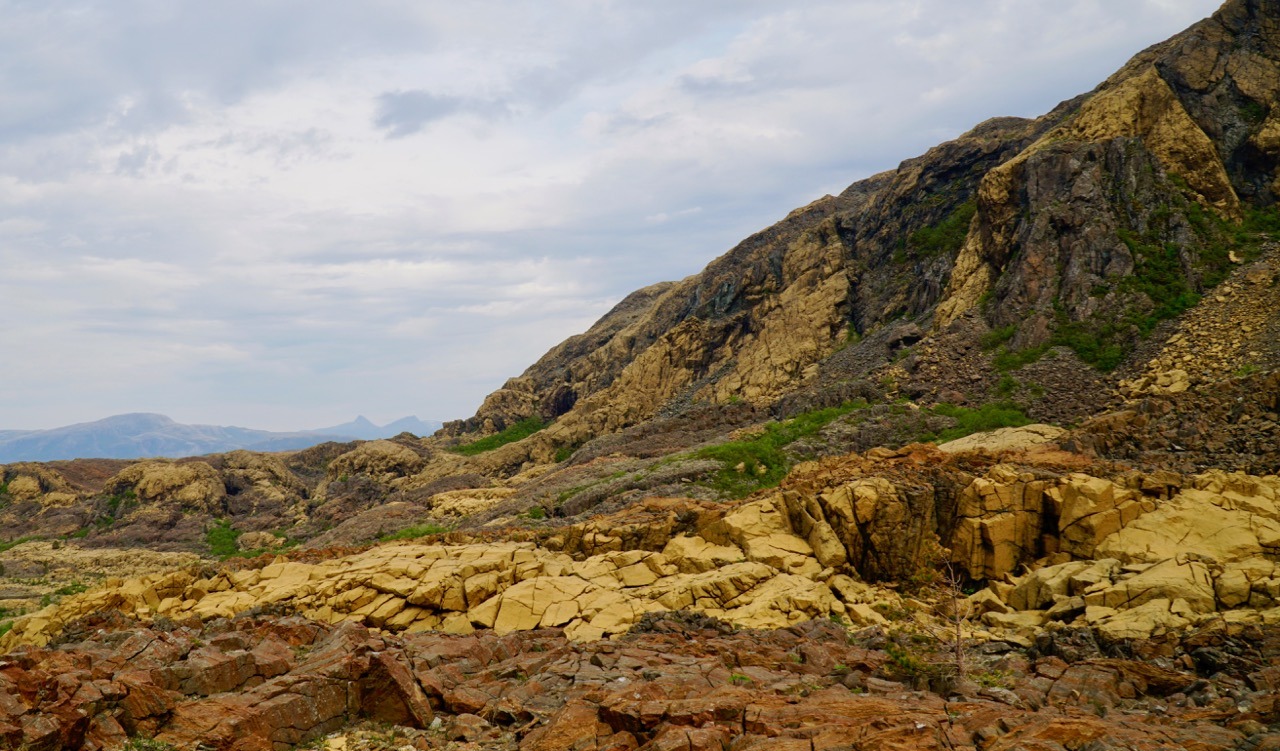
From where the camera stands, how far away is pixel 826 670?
1421 centimetres

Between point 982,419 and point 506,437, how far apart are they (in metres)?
53.6

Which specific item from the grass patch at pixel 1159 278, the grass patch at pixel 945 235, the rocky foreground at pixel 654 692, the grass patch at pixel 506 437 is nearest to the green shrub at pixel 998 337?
the grass patch at pixel 1159 278

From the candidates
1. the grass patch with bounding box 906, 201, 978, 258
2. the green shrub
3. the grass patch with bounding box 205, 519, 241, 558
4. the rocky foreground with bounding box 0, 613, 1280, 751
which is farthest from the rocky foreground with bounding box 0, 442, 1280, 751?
the grass patch with bounding box 906, 201, 978, 258

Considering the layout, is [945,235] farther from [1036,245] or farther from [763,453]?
[763,453]

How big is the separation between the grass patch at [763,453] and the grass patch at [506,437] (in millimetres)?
39981

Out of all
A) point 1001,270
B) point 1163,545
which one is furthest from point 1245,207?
point 1163,545

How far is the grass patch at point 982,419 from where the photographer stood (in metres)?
34.1

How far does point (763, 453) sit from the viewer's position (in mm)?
35906

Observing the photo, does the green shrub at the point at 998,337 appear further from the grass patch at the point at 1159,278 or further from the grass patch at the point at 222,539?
the grass patch at the point at 222,539

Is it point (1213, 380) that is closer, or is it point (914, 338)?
point (1213, 380)

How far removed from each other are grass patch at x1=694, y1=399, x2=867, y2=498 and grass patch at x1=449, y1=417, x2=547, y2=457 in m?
40.0

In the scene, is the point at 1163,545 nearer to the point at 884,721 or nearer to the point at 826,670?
the point at 826,670

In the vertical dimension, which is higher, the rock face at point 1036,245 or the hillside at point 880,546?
the rock face at point 1036,245

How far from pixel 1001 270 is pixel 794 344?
629 inches
